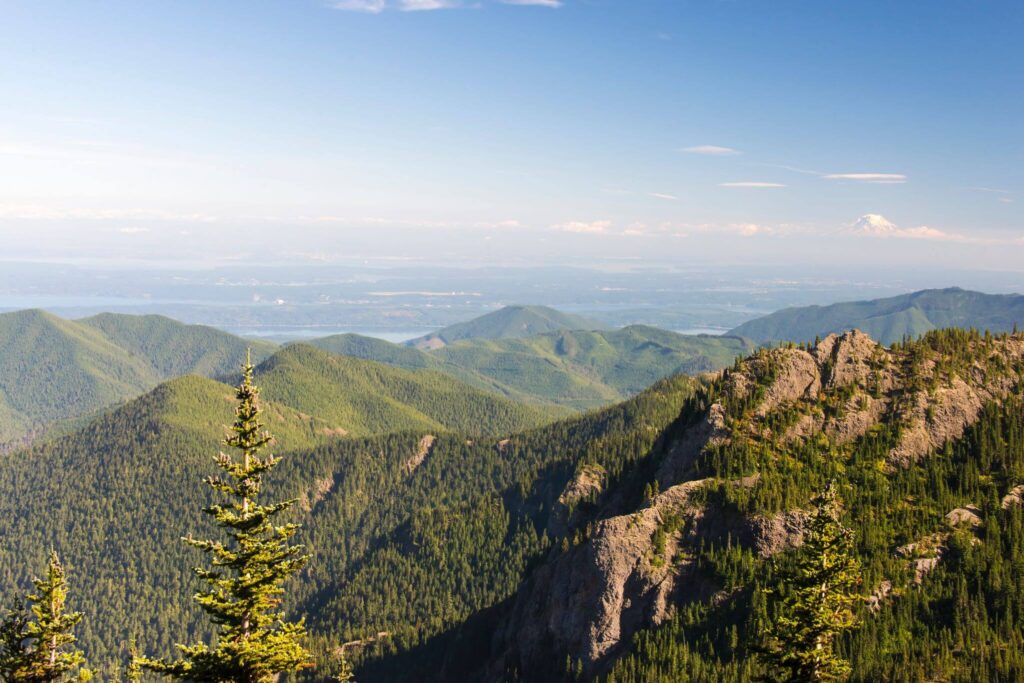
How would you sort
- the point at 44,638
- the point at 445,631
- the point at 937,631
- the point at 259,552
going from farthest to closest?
the point at 445,631 < the point at 937,631 < the point at 44,638 < the point at 259,552

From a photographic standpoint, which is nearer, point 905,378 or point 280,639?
point 280,639

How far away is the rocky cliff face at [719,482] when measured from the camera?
100438mm

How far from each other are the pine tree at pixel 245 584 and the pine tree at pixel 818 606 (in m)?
27.8

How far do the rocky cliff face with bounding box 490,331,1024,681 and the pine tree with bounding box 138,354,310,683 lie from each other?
7000cm

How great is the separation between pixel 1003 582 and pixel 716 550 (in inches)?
1290

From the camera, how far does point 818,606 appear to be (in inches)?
1716

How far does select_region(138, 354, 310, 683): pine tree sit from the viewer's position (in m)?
35.2

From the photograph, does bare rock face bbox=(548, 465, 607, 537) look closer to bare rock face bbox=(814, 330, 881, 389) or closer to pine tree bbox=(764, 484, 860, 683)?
bare rock face bbox=(814, 330, 881, 389)

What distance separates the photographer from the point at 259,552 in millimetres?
35875

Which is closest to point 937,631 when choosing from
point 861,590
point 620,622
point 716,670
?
point 861,590

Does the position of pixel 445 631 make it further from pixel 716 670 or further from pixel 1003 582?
pixel 1003 582

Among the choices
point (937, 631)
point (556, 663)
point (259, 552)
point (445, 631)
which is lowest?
point (445, 631)

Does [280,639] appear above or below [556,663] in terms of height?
above

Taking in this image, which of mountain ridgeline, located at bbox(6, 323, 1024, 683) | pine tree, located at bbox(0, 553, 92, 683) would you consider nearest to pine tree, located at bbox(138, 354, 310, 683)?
pine tree, located at bbox(0, 553, 92, 683)
